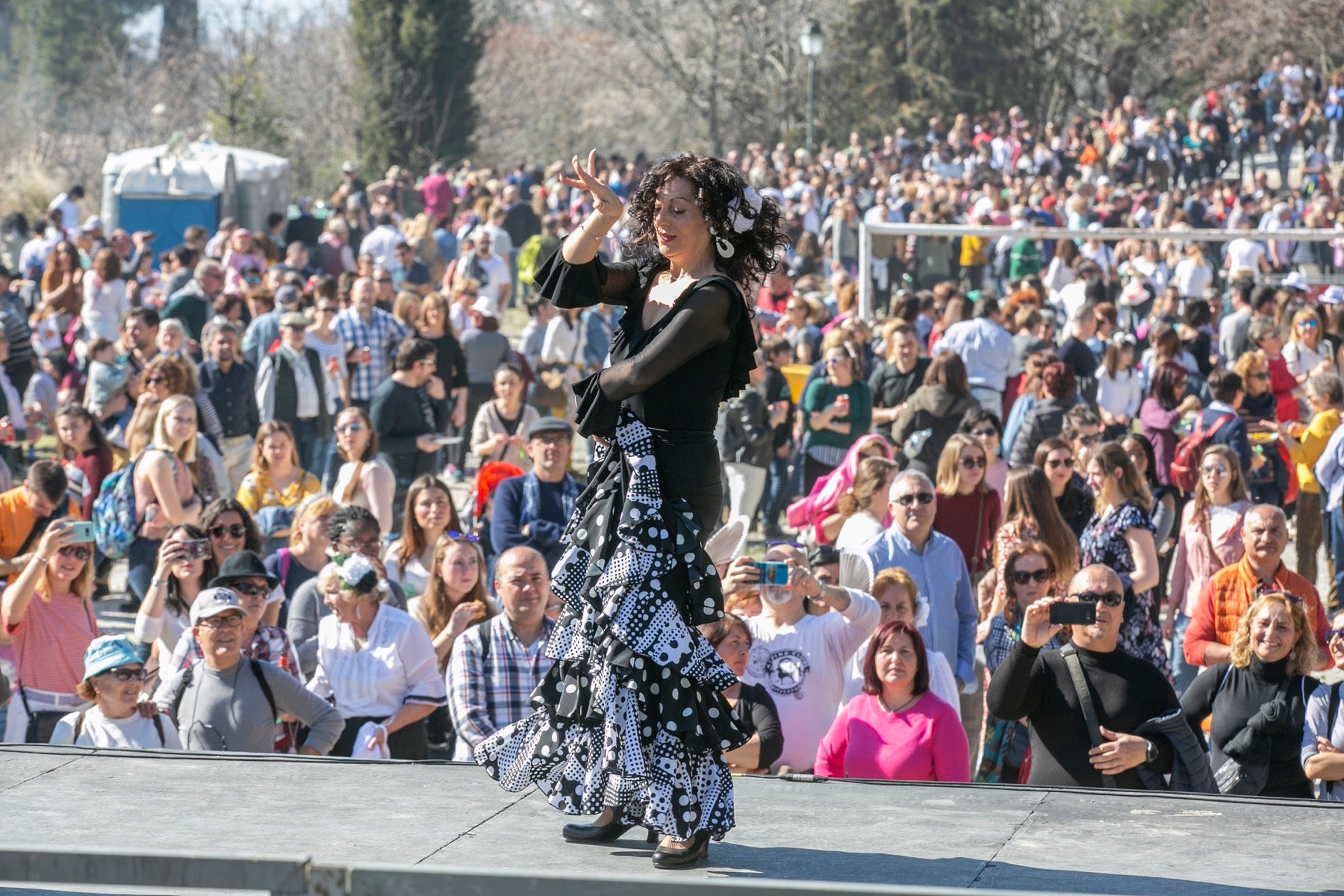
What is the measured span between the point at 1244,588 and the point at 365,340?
7737 millimetres

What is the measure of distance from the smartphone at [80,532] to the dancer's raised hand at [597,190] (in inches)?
152

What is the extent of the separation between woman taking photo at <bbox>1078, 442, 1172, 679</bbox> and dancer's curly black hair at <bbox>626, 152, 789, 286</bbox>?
4321 mm

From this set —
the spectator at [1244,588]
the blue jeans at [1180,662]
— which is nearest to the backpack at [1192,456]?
the blue jeans at [1180,662]

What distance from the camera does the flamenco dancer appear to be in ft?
14.9

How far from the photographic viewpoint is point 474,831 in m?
4.64

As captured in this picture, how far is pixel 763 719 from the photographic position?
22.0 feet

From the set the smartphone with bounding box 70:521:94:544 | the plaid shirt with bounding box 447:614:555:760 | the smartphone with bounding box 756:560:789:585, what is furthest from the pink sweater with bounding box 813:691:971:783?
the smartphone with bounding box 70:521:94:544

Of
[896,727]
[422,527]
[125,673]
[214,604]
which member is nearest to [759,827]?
[896,727]

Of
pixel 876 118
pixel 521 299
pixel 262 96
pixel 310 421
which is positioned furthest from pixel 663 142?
pixel 310 421

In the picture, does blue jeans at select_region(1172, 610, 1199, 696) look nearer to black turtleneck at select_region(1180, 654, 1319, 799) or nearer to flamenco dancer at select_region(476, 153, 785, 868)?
black turtleneck at select_region(1180, 654, 1319, 799)

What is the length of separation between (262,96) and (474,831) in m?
33.0

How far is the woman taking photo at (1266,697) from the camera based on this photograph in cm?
649

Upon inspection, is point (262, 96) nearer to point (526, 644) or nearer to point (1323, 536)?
point (1323, 536)

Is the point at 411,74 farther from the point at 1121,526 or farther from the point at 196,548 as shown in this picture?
the point at 196,548
